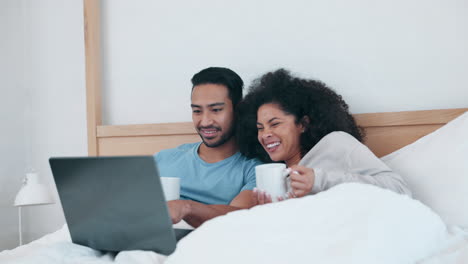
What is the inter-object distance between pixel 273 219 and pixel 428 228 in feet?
1.30

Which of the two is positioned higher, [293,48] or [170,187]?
[293,48]

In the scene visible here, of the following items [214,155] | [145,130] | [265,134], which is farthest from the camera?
[145,130]

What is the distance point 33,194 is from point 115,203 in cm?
128

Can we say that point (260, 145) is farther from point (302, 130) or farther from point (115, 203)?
point (115, 203)

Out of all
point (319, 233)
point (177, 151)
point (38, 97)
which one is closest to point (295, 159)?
point (177, 151)

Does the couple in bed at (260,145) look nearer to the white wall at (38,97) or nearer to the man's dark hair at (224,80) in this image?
the man's dark hair at (224,80)

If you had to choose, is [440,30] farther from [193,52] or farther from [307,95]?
[193,52]

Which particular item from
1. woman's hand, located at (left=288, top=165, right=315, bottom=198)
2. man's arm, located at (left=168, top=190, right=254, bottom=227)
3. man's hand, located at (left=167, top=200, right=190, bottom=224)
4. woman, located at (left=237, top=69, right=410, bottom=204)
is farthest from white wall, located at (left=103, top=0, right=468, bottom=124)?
man's hand, located at (left=167, top=200, right=190, bottom=224)

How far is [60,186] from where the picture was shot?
3.12ft

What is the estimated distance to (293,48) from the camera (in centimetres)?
173

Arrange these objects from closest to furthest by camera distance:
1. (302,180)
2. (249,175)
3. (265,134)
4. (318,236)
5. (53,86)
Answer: (318,236) < (302,180) < (265,134) < (249,175) < (53,86)

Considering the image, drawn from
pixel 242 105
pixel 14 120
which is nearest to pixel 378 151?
pixel 242 105

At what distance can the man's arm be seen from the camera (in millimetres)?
1087

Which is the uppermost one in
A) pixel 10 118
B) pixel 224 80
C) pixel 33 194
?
pixel 224 80
